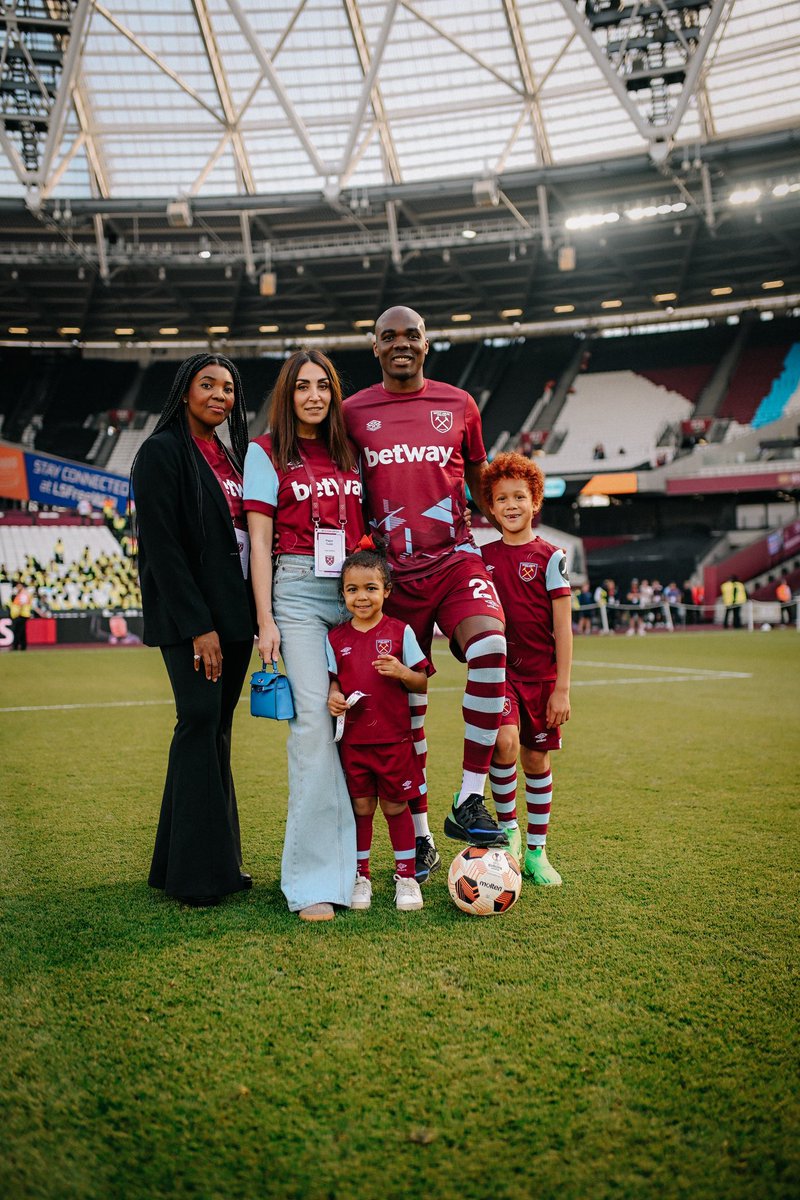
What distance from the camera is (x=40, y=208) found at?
25.6 m

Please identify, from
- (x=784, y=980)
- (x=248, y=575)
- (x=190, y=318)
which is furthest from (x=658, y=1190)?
(x=190, y=318)

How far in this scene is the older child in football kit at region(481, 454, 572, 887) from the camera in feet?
13.0

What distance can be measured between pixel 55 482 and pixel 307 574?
28109mm

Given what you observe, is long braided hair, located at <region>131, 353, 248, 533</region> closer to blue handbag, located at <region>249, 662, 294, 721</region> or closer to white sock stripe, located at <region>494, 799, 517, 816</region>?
blue handbag, located at <region>249, 662, 294, 721</region>

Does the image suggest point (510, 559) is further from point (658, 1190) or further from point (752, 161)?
point (752, 161)

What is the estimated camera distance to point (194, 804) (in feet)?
11.5

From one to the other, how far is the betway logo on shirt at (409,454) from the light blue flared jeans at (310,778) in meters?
0.57

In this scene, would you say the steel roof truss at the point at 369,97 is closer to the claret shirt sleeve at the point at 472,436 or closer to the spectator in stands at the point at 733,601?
the spectator in stands at the point at 733,601

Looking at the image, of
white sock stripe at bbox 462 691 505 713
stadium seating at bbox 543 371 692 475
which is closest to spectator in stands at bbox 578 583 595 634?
stadium seating at bbox 543 371 692 475

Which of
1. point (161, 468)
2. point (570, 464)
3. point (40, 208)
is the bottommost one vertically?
point (161, 468)

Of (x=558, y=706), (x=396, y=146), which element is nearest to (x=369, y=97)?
(x=396, y=146)

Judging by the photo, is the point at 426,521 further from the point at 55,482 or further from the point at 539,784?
the point at 55,482

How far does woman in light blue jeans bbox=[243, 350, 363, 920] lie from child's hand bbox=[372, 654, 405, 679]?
25 centimetres

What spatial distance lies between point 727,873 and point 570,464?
33.4 metres
